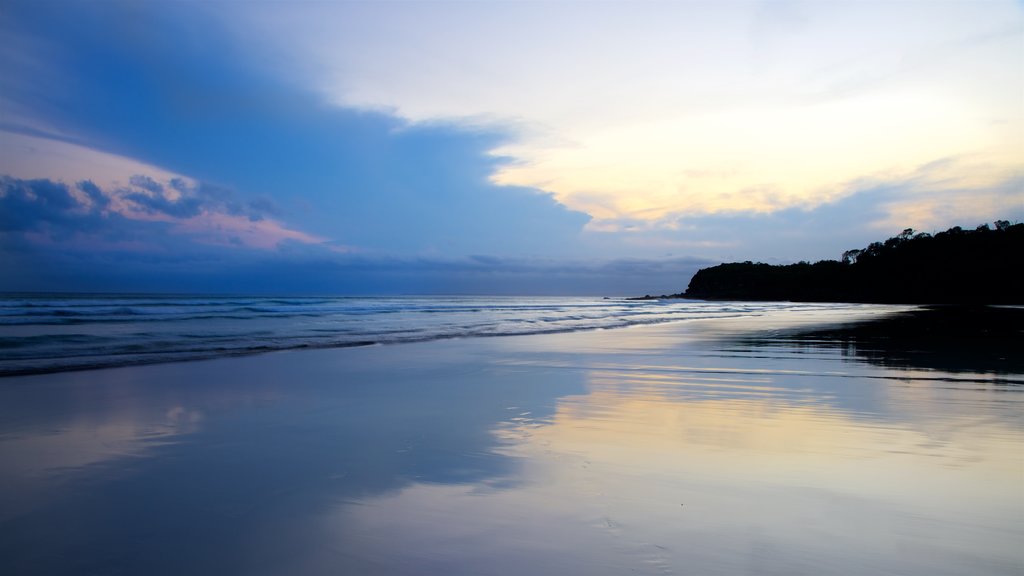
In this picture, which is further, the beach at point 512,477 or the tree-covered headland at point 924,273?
the tree-covered headland at point 924,273

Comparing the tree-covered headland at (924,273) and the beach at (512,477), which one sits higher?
the tree-covered headland at (924,273)

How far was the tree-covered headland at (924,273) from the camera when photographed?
69.0 meters

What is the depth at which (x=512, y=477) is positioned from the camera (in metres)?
3.39

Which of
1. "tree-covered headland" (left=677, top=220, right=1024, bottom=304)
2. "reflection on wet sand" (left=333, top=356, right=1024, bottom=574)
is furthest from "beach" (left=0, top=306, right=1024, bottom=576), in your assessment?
"tree-covered headland" (left=677, top=220, right=1024, bottom=304)

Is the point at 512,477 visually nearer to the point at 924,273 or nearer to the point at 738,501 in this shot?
the point at 738,501

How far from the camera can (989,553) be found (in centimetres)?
236

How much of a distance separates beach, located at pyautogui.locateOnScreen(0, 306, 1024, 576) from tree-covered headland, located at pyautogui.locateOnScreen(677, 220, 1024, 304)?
259 feet

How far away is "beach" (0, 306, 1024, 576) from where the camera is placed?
7.68ft

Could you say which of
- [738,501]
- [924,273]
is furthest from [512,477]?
[924,273]

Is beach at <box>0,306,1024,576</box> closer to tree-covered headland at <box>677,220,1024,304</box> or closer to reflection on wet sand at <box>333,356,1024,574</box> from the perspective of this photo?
reflection on wet sand at <box>333,356,1024,574</box>

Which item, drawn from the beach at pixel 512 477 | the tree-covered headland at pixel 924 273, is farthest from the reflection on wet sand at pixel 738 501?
the tree-covered headland at pixel 924 273

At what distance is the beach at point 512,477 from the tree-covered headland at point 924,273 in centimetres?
7885

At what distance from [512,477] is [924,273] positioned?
96568 mm

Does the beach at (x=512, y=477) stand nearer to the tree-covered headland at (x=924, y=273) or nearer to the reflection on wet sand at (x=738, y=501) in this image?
the reflection on wet sand at (x=738, y=501)
